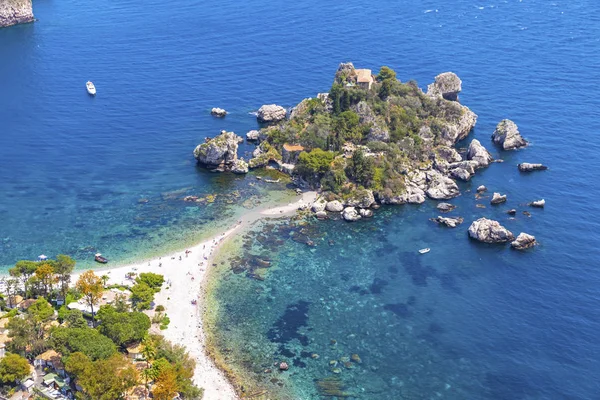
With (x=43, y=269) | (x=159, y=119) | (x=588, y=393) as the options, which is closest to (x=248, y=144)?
(x=159, y=119)

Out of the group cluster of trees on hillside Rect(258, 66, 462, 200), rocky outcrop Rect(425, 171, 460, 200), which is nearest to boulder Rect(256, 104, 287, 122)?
cluster of trees on hillside Rect(258, 66, 462, 200)

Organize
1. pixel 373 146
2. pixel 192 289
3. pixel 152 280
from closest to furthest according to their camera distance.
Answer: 1. pixel 152 280
2. pixel 192 289
3. pixel 373 146

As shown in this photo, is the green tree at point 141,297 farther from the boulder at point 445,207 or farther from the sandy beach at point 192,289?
the boulder at point 445,207

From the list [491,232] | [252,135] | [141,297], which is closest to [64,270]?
[141,297]

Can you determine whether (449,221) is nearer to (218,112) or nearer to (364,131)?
(364,131)

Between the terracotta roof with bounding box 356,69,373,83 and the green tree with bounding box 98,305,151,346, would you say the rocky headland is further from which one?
the green tree with bounding box 98,305,151,346

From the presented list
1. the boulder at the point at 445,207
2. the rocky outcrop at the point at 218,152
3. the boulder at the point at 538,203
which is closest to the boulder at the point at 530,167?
the boulder at the point at 538,203
